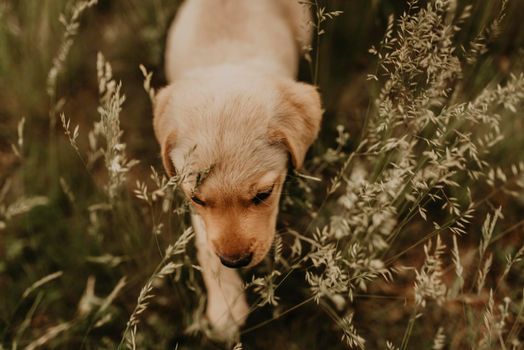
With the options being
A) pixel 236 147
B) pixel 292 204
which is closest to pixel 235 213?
pixel 236 147

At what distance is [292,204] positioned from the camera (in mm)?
2143

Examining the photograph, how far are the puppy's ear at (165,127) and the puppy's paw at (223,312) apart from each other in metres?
0.67

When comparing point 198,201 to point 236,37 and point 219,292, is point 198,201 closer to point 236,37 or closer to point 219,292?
point 219,292

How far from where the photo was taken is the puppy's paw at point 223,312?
2.05 meters

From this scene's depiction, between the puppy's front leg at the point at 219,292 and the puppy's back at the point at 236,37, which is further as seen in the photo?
the puppy's back at the point at 236,37

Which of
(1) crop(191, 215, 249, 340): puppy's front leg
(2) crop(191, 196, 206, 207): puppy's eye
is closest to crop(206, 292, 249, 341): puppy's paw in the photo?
Result: (1) crop(191, 215, 249, 340): puppy's front leg

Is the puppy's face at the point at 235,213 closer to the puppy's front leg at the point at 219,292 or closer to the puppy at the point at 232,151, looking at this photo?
the puppy at the point at 232,151

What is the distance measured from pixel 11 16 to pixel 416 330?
9.77ft

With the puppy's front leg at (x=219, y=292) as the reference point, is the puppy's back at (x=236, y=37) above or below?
above

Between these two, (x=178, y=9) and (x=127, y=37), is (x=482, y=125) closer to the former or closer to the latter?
(x=178, y=9)

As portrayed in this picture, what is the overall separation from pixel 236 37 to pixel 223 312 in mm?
1428

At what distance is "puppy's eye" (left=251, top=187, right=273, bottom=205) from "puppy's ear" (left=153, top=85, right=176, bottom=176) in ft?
1.20

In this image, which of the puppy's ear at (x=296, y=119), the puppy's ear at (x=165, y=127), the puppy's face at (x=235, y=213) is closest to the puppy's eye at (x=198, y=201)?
the puppy's face at (x=235, y=213)

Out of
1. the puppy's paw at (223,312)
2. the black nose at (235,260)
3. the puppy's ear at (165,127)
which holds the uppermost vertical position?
the puppy's ear at (165,127)
